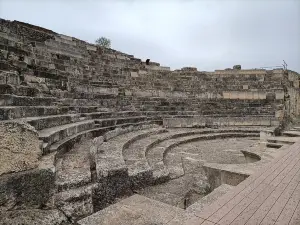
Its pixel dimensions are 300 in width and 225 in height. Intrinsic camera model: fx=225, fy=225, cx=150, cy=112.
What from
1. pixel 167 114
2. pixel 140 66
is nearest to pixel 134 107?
pixel 167 114

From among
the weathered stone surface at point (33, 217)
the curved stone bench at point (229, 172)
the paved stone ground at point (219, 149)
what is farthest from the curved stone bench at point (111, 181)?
the paved stone ground at point (219, 149)

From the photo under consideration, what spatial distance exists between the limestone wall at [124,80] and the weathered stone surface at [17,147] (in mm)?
3249

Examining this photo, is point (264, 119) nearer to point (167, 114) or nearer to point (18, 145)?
point (167, 114)

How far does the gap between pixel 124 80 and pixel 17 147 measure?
10823mm

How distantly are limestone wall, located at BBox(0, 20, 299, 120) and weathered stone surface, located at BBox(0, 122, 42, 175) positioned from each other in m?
3.25

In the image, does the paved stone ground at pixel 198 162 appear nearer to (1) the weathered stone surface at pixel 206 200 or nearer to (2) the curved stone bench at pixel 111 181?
(2) the curved stone bench at pixel 111 181

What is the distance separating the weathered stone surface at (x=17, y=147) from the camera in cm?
255

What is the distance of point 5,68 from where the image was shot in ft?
19.4

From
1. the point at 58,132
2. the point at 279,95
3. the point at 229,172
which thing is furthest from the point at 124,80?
the point at 279,95

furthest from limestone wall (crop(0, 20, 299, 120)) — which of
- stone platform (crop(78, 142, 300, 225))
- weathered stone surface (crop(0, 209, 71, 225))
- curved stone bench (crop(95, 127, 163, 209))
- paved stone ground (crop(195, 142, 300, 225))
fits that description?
paved stone ground (crop(195, 142, 300, 225))

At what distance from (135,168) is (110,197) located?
0.95 metres

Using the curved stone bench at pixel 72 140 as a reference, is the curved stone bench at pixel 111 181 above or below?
below

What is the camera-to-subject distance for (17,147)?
265cm

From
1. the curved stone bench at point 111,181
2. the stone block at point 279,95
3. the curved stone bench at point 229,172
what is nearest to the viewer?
the curved stone bench at point 111,181
